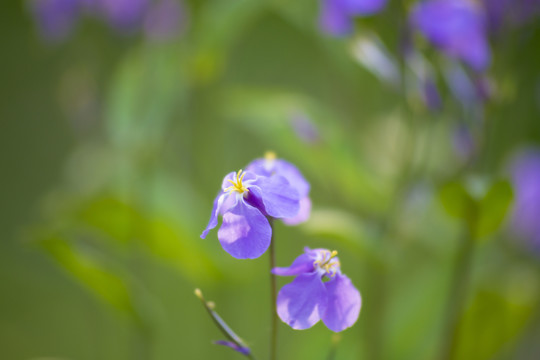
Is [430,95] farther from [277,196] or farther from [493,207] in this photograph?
[277,196]

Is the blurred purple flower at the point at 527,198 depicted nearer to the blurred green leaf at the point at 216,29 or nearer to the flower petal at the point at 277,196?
the blurred green leaf at the point at 216,29

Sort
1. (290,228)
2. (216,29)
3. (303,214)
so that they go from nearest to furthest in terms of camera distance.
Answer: (303,214) < (216,29) < (290,228)

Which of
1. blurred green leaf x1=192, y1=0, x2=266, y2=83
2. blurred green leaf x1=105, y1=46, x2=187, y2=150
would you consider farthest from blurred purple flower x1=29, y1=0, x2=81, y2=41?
blurred green leaf x1=192, y1=0, x2=266, y2=83

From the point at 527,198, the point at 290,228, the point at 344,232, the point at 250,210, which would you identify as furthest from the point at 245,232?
the point at 290,228

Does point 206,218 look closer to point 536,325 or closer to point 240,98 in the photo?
point 240,98

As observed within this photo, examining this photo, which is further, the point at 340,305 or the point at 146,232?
the point at 146,232

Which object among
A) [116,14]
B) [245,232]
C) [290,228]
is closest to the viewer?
[245,232]

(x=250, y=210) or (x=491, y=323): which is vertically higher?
(x=250, y=210)

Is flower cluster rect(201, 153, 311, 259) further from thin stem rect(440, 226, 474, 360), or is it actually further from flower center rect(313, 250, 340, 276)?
Answer: thin stem rect(440, 226, 474, 360)
